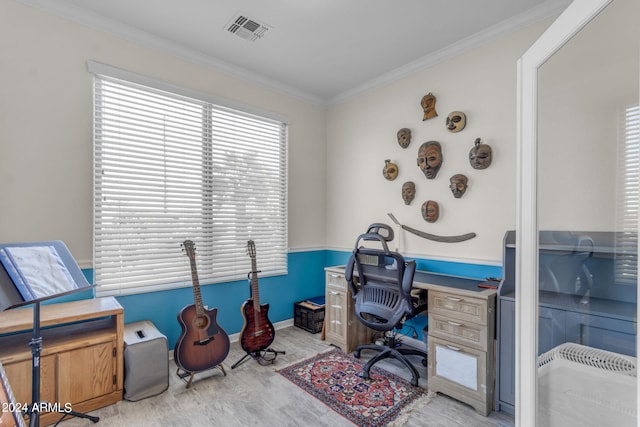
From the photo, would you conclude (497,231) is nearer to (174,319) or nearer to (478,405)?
(478,405)

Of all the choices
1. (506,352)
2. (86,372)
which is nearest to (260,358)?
(86,372)

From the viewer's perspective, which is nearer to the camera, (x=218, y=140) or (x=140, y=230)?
(x=140, y=230)

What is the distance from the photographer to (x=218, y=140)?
302cm

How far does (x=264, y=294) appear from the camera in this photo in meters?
3.35

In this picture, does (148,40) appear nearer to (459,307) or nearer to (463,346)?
(459,307)

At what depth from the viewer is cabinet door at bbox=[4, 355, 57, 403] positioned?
1733 millimetres

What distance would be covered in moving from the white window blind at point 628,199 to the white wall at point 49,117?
3.05 m

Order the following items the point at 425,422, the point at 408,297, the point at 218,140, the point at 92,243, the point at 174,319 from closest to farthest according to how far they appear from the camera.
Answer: the point at 425,422 → the point at 408,297 → the point at 92,243 → the point at 174,319 → the point at 218,140

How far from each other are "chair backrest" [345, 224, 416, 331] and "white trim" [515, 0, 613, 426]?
84cm

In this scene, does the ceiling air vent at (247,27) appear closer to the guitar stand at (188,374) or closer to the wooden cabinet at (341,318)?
the wooden cabinet at (341,318)

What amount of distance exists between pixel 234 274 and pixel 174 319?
67cm

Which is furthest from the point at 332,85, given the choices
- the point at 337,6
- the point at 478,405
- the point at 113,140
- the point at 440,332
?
the point at 478,405

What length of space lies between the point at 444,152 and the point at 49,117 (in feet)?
10.5

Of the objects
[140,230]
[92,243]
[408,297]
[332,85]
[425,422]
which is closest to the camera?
[425,422]
